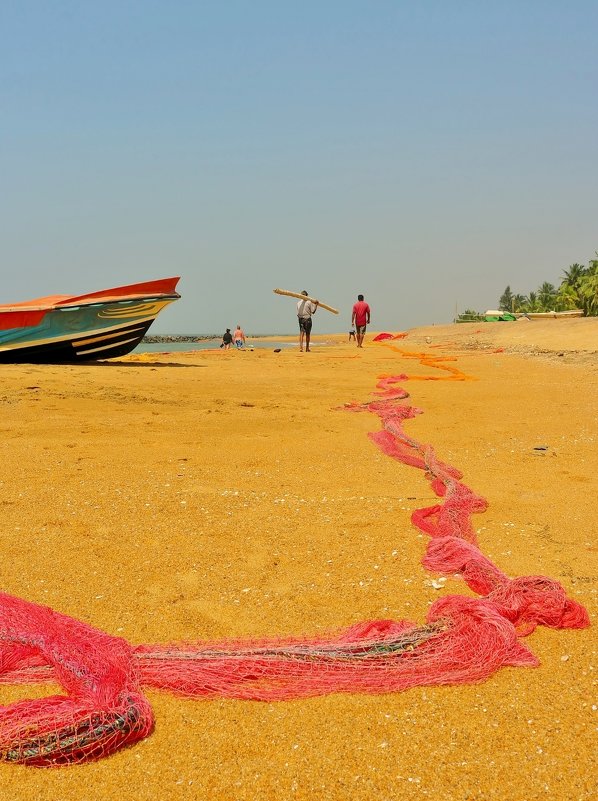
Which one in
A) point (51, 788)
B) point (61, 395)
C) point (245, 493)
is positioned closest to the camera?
point (51, 788)

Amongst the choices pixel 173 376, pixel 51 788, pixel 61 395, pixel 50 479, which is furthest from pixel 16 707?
pixel 173 376

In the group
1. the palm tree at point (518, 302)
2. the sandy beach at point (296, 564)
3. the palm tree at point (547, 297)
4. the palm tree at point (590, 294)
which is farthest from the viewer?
the palm tree at point (518, 302)

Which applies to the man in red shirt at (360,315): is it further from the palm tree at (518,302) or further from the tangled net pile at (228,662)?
the palm tree at (518,302)

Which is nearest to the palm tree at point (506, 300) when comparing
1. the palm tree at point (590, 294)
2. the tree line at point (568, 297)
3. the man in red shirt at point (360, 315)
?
the tree line at point (568, 297)

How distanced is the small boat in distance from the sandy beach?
6115 mm

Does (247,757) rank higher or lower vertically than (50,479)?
lower

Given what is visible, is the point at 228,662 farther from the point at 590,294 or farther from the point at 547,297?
the point at 547,297

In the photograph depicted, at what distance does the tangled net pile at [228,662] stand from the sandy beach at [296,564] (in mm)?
56

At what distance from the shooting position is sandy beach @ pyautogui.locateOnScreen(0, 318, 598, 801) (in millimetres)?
1652

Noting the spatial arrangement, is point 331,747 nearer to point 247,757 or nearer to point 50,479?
point 247,757

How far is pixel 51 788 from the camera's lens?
160 centimetres

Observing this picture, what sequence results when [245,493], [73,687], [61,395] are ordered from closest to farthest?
[73,687]
[245,493]
[61,395]

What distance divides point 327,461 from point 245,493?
1.03 meters

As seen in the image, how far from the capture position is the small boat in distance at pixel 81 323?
12766mm
